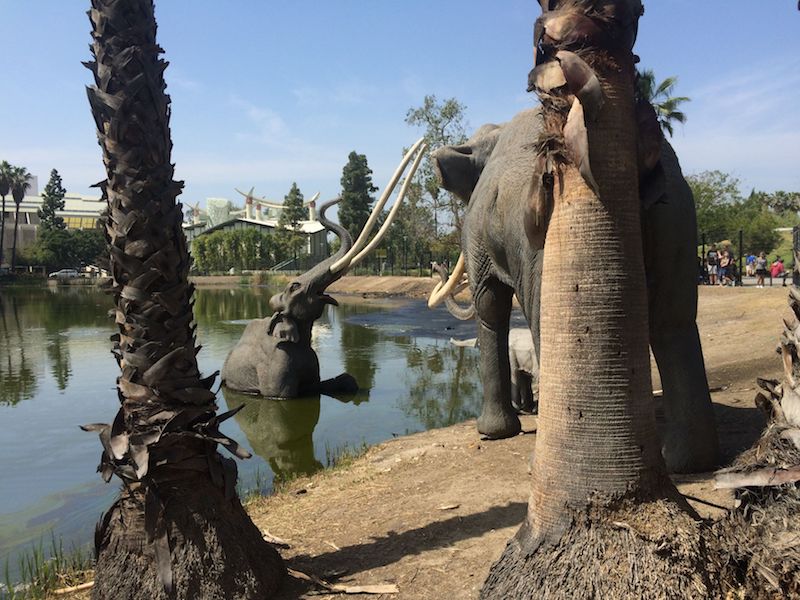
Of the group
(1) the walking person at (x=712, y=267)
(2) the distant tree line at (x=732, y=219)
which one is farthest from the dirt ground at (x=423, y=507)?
(2) the distant tree line at (x=732, y=219)

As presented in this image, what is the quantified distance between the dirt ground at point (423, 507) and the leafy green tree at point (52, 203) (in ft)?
203

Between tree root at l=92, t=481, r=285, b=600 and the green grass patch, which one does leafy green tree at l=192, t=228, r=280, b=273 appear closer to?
the green grass patch

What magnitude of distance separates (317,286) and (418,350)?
232 inches

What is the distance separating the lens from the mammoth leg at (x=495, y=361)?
19.8 feet

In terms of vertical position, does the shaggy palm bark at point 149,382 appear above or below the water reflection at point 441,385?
above

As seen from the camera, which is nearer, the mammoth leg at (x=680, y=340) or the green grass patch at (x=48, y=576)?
the green grass patch at (x=48, y=576)

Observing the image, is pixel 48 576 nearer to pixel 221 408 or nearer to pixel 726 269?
pixel 221 408

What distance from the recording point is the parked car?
2249 inches

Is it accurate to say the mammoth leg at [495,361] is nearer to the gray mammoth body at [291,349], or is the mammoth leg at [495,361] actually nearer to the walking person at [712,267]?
the gray mammoth body at [291,349]

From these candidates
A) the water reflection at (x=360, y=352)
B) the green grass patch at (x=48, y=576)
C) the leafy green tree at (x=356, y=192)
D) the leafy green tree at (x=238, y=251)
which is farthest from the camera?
the leafy green tree at (x=238, y=251)

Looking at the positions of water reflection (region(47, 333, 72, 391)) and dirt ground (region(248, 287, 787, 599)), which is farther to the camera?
water reflection (region(47, 333, 72, 391))

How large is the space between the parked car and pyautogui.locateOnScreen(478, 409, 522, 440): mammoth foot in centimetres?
5749

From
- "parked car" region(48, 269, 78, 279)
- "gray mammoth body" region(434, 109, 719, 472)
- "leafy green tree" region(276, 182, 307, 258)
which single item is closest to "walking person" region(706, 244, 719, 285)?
"gray mammoth body" region(434, 109, 719, 472)

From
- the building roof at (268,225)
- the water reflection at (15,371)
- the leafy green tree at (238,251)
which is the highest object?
the building roof at (268,225)
